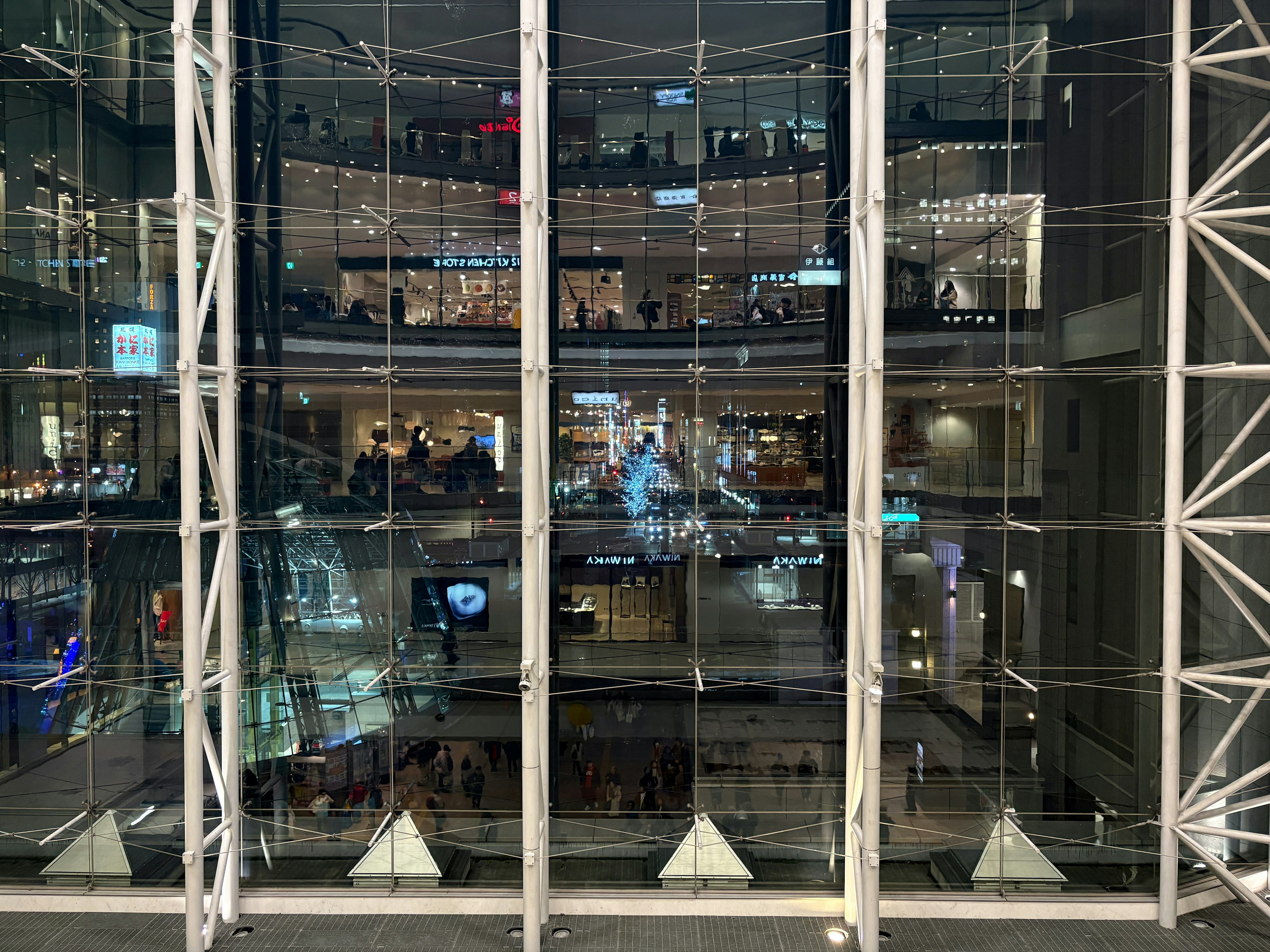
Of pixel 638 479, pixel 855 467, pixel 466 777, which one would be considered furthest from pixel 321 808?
pixel 855 467

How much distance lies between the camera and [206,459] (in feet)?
17.4

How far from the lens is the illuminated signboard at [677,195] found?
18.2ft

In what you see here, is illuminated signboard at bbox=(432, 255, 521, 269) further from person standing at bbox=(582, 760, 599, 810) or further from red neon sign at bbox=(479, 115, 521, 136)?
person standing at bbox=(582, 760, 599, 810)

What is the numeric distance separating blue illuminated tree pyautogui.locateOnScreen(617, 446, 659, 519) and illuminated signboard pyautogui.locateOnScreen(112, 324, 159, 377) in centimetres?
374

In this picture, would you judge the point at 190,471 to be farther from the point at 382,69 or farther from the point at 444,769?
the point at 382,69

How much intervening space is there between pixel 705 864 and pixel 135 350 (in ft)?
19.6

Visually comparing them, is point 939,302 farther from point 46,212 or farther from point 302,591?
point 46,212

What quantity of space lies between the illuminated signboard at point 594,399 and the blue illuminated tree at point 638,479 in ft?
1.30

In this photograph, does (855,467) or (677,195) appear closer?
(855,467)

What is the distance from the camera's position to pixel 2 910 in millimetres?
5359

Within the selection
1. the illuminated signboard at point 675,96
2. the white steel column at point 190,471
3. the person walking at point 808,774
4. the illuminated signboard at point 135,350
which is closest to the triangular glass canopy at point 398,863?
the white steel column at point 190,471

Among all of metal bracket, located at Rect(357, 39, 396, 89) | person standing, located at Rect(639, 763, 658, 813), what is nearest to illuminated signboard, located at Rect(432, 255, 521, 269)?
metal bracket, located at Rect(357, 39, 396, 89)

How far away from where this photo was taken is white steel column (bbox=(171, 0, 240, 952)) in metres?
4.79

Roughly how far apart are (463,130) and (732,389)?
9.66ft
